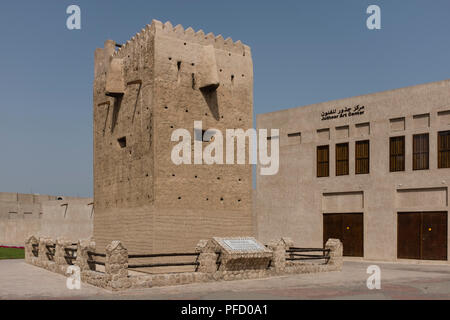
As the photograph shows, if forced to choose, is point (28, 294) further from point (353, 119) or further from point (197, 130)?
point (353, 119)

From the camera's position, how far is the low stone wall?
16531mm

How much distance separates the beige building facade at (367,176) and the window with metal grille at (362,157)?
0.06 m

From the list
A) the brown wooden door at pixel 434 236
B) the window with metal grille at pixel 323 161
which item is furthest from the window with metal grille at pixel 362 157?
the brown wooden door at pixel 434 236

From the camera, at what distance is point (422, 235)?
30250mm

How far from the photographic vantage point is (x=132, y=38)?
23.3m

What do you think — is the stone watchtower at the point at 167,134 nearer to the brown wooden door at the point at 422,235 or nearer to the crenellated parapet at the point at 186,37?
the crenellated parapet at the point at 186,37

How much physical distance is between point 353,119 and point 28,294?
2415cm

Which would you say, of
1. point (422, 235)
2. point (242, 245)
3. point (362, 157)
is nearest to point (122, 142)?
point (242, 245)

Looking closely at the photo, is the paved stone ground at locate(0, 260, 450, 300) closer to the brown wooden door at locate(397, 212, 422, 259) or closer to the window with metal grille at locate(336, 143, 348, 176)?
the brown wooden door at locate(397, 212, 422, 259)

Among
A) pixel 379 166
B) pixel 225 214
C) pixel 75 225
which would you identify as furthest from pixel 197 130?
pixel 75 225

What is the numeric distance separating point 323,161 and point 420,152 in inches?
270

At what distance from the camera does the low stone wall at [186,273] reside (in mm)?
16531

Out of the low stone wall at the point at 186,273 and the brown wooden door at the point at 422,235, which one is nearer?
the low stone wall at the point at 186,273
